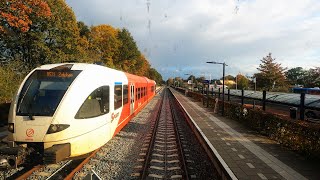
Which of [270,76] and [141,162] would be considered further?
[270,76]

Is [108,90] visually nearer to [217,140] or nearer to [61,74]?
[61,74]

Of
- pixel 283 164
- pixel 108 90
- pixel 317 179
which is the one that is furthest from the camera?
pixel 108 90

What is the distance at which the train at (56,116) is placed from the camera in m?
7.90

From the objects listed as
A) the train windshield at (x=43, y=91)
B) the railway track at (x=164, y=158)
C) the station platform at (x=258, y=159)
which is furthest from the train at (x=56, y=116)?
the station platform at (x=258, y=159)

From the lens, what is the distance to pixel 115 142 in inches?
519

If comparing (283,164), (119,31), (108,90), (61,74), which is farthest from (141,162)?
(119,31)

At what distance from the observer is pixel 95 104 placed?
932 centimetres

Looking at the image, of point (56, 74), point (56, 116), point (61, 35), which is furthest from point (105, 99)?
point (61, 35)

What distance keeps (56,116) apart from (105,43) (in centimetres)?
6058

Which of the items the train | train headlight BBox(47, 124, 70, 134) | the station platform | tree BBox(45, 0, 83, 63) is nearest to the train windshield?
the train

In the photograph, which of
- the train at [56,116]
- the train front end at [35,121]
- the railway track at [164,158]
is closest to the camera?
the train front end at [35,121]

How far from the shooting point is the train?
7.90 metres

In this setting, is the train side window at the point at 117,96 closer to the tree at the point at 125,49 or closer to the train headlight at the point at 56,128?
the train headlight at the point at 56,128

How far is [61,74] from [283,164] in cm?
746
